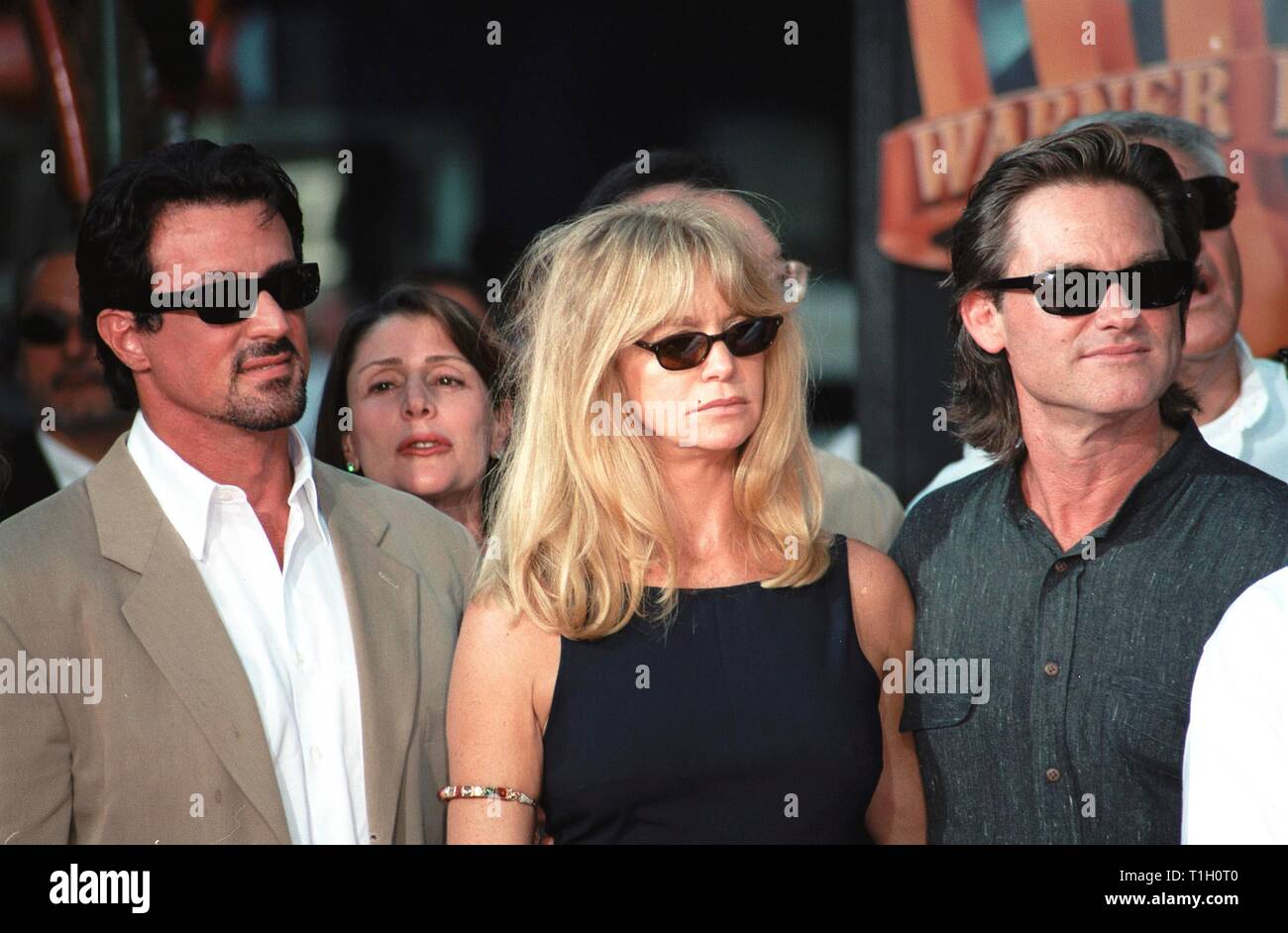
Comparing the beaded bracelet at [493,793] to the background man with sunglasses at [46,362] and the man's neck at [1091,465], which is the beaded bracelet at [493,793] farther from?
the background man with sunglasses at [46,362]

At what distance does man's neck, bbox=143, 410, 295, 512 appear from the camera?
3.22 m

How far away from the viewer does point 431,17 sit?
4965 mm

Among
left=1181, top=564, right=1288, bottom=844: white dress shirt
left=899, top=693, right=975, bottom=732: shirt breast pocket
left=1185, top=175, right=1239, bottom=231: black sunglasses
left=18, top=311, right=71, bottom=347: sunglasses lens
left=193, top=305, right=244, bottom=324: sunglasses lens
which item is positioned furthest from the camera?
left=18, top=311, right=71, bottom=347: sunglasses lens

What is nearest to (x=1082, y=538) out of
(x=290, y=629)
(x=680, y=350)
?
(x=680, y=350)

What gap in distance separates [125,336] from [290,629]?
761 millimetres

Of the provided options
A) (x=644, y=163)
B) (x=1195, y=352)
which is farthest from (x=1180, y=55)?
(x=644, y=163)

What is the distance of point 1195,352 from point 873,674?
1431 mm

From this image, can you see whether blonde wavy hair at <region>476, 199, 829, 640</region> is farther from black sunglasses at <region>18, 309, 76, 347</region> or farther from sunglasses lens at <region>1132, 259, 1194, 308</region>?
black sunglasses at <region>18, 309, 76, 347</region>

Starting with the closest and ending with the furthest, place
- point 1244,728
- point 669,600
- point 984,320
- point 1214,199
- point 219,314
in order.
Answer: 1. point 1244,728
2. point 669,600
3. point 219,314
4. point 984,320
5. point 1214,199

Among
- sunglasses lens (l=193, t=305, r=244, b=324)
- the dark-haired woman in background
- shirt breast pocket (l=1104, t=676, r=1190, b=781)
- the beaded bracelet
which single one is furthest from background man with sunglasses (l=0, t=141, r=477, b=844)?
shirt breast pocket (l=1104, t=676, r=1190, b=781)

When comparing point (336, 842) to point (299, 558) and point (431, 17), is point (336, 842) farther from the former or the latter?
point (431, 17)

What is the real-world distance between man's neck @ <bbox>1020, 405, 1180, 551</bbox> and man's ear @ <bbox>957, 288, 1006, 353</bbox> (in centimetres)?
23

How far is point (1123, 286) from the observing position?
312cm

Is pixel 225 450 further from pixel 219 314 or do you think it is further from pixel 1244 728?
pixel 1244 728
